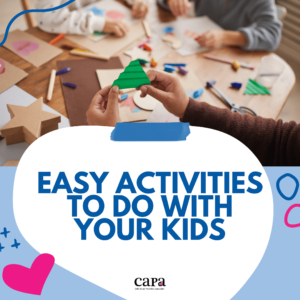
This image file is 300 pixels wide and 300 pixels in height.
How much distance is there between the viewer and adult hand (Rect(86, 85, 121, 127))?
595 mm

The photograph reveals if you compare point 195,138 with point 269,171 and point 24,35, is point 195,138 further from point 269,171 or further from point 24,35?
point 24,35

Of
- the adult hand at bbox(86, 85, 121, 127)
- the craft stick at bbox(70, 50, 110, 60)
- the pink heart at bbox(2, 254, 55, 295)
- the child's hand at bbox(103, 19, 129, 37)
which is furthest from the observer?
the child's hand at bbox(103, 19, 129, 37)

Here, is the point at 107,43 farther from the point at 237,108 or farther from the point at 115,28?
the point at 237,108

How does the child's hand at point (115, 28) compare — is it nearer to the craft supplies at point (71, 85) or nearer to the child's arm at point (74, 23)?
the child's arm at point (74, 23)

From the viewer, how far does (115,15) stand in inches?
46.4

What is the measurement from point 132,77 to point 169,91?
143 mm

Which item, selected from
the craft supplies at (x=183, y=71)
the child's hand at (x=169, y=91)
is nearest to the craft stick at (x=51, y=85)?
the child's hand at (x=169, y=91)

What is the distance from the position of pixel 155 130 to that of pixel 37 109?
402mm

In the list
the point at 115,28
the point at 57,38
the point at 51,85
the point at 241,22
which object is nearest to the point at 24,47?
the point at 57,38

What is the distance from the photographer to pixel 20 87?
0.81 m

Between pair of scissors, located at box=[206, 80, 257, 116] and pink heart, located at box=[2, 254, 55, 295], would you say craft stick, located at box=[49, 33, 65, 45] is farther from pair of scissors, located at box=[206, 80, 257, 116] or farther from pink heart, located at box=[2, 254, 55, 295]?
pink heart, located at box=[2, 254, 55, 295]

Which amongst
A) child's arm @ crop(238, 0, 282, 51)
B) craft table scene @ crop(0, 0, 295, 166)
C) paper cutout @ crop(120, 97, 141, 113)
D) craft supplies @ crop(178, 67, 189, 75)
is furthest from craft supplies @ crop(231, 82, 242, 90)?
paper cutout @ crop(120, 97, 141, 113)

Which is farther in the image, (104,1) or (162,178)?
(104,1)

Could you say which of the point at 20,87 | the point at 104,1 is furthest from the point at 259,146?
the point at 104,1
